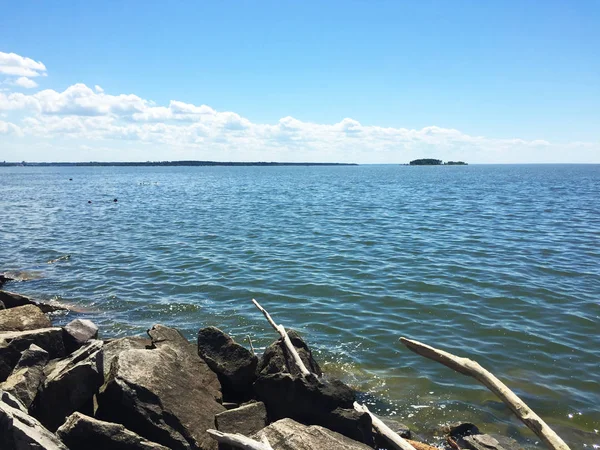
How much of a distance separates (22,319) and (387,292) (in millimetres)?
11955

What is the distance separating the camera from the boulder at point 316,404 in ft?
24.6

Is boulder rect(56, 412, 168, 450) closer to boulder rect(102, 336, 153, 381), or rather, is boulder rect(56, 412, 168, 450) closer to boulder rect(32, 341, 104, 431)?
boulder rect(32, 341, 104, 431)

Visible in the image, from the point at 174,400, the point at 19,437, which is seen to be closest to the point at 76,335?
the point at 174,400

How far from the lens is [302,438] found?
21.5 ft

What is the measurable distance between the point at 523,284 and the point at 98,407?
16017mm

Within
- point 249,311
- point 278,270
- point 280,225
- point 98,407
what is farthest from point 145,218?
point 98,407

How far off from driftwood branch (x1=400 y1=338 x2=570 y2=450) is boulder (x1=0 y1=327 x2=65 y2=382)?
766cm

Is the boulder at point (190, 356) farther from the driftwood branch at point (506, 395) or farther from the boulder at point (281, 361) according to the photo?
the driftwood branch at point (506, 395)

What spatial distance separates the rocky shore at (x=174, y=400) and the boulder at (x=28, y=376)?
2 centimetres

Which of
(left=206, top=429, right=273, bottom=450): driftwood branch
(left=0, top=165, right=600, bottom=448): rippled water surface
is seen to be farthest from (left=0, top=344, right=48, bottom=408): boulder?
(left=0, top=165, right=600, bottom=448): rippled water surface

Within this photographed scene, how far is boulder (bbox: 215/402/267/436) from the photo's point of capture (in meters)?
7.19

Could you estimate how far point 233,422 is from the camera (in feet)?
23.9

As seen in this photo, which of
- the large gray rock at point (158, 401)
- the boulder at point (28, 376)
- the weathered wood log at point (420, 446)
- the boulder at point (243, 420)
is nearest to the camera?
the large gray rock at point (158, 401)

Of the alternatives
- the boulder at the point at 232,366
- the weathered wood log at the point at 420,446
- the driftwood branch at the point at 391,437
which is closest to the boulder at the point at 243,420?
A: the boulder at the point at 232,366
